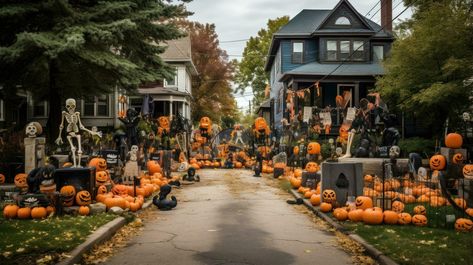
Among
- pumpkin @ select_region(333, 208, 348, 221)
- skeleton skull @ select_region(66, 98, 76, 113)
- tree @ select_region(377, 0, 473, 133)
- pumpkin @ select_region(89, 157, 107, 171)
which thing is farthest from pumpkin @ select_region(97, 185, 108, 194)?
tree @ select_region(377, 0, 473, 133)

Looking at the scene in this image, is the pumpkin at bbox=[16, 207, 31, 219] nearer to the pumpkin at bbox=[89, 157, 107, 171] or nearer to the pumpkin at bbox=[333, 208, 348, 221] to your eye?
the pumpkin at bbox=[89, 157, 107, 171]

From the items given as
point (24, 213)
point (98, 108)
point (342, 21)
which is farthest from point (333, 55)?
point (24, 213)

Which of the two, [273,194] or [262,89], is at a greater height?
[262,89]

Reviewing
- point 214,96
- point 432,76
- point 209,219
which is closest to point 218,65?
point 214,96

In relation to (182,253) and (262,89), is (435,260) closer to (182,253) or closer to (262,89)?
(182,253)

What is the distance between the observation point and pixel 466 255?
6.46 meters

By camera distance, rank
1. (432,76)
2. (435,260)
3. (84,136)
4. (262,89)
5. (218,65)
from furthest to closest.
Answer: (262,89)
(218,65)
(432,76)
(84,136)
(435,260)

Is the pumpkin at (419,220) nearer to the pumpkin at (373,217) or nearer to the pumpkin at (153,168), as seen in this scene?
the pumpkin at (373,217)

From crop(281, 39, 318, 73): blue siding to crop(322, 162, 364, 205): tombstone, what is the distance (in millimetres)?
22866

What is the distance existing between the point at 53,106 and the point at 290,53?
18.7m

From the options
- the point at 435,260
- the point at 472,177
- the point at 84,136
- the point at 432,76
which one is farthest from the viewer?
the point at 432,76

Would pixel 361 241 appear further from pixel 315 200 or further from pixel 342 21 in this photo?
pixel 342 21

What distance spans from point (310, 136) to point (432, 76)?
695 cm

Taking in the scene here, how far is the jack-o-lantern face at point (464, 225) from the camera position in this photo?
324 inches
